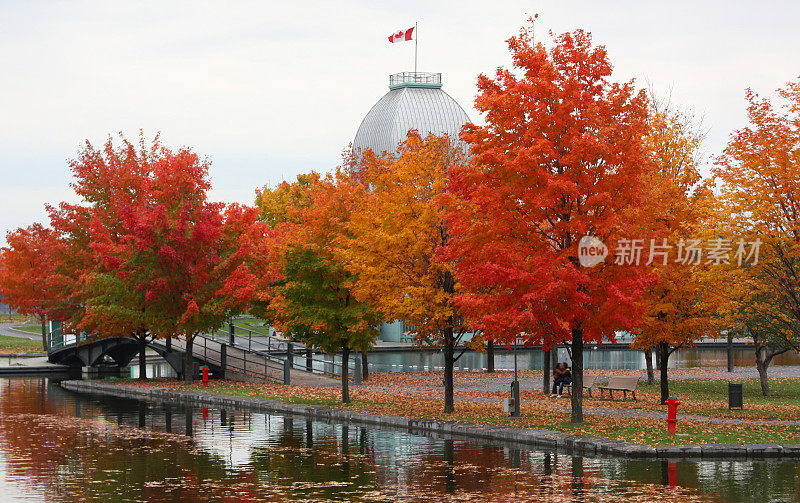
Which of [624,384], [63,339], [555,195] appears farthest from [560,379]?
[63,339]

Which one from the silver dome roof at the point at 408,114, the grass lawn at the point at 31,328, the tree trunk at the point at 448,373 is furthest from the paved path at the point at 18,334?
the tree trunk at the point at 448,373

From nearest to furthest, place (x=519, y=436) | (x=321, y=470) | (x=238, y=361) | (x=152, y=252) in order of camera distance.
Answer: (x=321, y=470)
(x=519, y=436)
(x=152, y=252)
(x=238, y=361)

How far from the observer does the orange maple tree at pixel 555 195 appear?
78.7 feet

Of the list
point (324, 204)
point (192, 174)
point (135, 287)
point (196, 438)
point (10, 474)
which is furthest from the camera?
point (192, 174)

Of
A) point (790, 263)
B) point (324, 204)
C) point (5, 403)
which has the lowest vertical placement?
point (5, 403)

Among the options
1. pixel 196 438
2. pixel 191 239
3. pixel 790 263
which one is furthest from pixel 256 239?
pixel 790 263

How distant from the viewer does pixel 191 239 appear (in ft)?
128

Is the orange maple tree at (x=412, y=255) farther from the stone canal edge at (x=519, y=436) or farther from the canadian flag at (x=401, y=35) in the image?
the canadian flag at (x=401, y=35)

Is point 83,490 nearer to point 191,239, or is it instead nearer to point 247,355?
point 191,239

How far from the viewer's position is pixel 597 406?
30.9 metres

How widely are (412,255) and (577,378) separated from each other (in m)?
6.27

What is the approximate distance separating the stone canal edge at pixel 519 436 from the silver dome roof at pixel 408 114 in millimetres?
57219

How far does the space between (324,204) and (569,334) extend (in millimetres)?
11031

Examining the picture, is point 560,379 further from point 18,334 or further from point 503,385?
point 18,334
